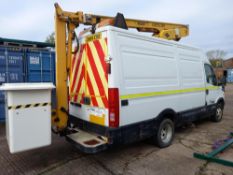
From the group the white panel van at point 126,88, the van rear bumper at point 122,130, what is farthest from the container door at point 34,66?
the van rear bumper at point 122,130

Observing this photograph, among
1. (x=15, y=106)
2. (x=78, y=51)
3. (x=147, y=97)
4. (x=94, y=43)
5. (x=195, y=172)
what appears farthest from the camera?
(x=78, y=51)

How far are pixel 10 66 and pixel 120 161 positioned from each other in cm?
503

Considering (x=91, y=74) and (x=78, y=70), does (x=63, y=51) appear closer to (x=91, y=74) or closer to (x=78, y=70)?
(x=78, y=70)

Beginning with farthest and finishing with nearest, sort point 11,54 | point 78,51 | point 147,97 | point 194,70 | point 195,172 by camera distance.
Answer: point 11,54
point 194,70
point 78,51
point 147,97
point 195,172

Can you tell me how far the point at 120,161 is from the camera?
13.1 ft

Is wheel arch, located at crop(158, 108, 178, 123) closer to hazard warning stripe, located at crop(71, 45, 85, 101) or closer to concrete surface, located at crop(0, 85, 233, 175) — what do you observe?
concrete surface, located at crop(0, 85, 233, 175)

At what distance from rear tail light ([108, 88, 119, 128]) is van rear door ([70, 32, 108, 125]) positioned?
0.33 feet

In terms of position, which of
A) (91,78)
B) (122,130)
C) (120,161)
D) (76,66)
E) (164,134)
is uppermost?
(76,66)

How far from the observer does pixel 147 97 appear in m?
4.00

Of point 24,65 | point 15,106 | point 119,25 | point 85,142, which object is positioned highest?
point 119,25

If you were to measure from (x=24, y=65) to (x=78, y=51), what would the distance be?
3.60 m

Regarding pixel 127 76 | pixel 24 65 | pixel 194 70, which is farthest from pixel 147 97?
pixel 24 65

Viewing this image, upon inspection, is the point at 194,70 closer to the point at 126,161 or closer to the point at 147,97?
the point at 147,97

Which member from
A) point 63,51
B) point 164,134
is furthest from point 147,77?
point 63,51
